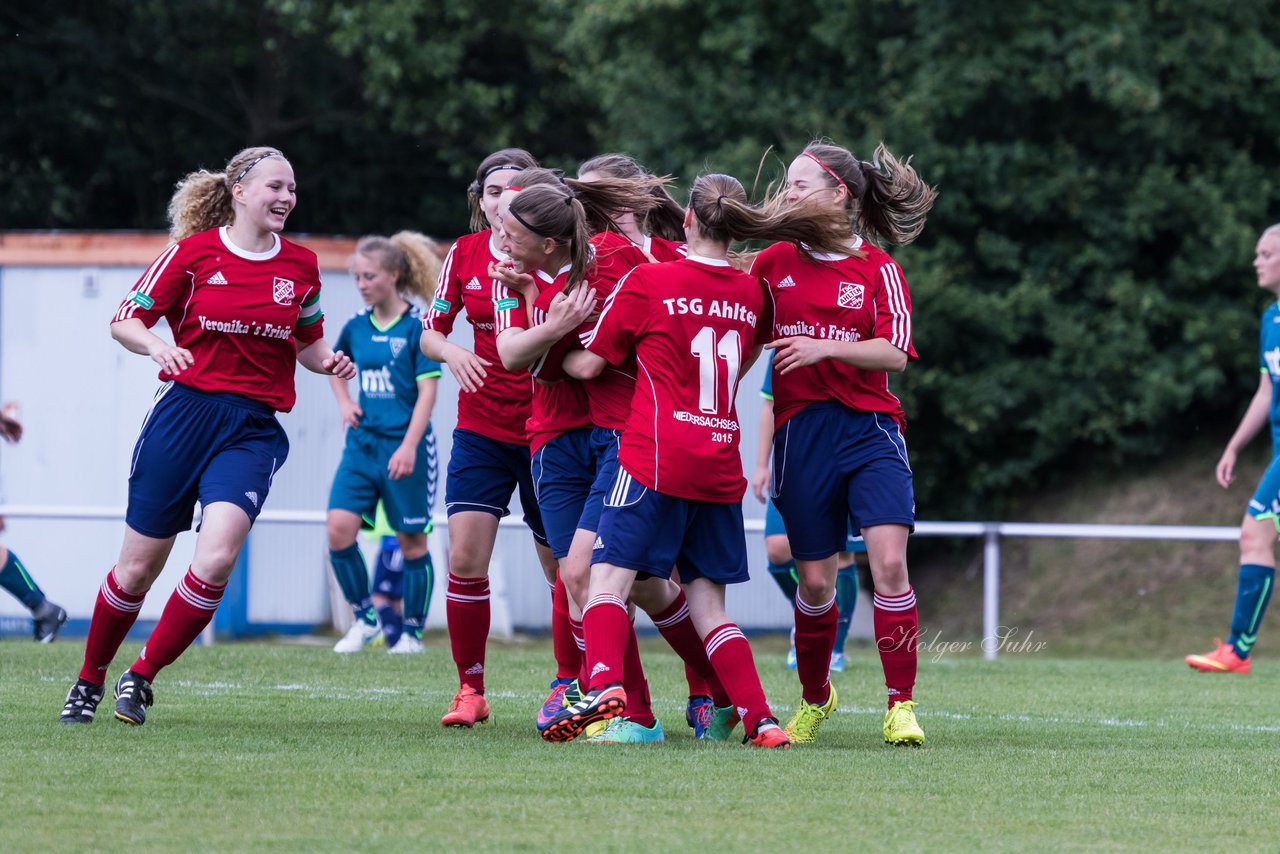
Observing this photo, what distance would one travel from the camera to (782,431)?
6090mm

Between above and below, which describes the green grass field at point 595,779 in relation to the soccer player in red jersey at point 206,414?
below

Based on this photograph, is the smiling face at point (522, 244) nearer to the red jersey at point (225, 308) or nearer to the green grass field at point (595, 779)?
the red jersey at point (225, 308)

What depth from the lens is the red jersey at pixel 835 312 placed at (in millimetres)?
5953

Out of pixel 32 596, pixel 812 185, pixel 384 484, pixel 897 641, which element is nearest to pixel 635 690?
pixel 897 641

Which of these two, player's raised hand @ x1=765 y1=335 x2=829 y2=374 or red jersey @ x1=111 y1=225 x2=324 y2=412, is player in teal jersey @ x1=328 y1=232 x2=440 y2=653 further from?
player's raised hand @ x1=765 y1=335 x2=829 y2=374

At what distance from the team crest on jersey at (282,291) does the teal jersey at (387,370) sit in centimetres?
379

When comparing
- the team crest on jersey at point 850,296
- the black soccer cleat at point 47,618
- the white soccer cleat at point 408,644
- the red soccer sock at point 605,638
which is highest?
the team crest on jersey at point 850,296

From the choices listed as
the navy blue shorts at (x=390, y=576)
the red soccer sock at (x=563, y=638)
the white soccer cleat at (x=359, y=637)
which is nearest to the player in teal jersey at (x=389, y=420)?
the white soccer cleat at (x=359, y=637)

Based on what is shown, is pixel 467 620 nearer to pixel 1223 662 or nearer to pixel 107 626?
pixel 107 626

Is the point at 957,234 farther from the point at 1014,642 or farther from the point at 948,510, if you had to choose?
the point at 1014,642

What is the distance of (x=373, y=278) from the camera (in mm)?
10078

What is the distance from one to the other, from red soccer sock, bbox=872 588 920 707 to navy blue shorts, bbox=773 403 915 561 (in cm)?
27

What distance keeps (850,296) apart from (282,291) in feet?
6.62

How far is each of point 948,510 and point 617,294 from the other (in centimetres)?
1180
